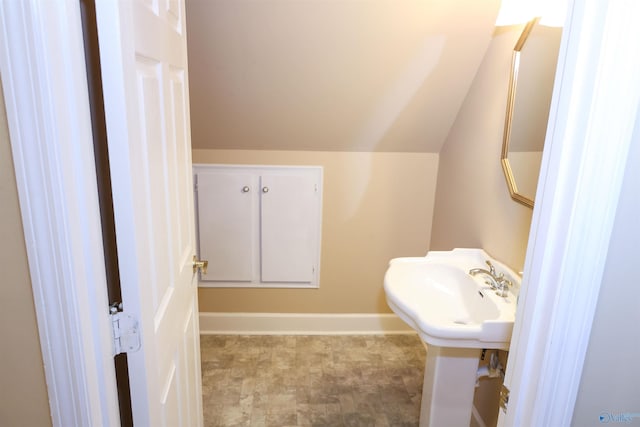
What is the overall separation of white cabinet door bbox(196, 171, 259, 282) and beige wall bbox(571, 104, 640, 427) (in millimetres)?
2029

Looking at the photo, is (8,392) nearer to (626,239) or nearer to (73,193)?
(73,193)

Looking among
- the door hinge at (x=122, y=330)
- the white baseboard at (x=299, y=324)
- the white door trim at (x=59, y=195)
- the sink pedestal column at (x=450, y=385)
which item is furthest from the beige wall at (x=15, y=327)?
the white baseboard at (x=299, y=324)

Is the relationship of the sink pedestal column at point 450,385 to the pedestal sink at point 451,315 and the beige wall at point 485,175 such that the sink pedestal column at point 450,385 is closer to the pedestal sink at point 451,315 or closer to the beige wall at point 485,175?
the pedestal sink at point 451,315

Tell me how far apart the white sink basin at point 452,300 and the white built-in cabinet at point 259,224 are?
92 centimetres

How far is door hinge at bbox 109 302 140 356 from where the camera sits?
2.64 ft

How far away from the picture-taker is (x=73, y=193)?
66 centimetres

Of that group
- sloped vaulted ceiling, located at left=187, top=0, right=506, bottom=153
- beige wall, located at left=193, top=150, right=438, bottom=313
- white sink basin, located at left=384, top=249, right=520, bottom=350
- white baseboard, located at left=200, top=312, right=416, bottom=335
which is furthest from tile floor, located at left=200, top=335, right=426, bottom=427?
sloped vaulted ceiling, located at left=187, top=0, right=506, bottom=153

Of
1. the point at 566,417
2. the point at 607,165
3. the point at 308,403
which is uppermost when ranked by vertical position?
the point at 607,165

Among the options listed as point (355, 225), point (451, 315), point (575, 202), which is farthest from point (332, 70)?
point (575, 202)

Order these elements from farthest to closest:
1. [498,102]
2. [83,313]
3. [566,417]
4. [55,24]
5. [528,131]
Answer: [498,102], [528,131], [566,417], [83,313], [55,24]

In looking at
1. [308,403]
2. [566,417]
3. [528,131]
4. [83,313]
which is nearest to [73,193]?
[83,313]

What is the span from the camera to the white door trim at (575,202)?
25.8 inches

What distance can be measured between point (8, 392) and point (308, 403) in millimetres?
1693

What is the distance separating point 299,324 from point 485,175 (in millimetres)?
1553
